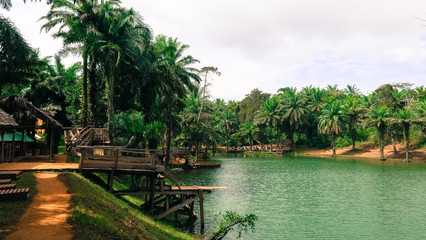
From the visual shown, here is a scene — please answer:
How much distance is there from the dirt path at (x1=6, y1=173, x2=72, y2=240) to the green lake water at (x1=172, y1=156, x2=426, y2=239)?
29.7 ft

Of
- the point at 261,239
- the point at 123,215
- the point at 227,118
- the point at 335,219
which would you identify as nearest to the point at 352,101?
the point at 227,118

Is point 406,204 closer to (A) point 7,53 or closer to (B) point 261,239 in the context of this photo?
(B) point 261,239

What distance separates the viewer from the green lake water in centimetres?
1833

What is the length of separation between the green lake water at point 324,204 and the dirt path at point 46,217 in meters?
9.07

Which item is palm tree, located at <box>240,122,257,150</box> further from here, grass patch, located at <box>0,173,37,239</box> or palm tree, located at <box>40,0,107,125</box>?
grass patch, located at <box>0,173,37,239</box>

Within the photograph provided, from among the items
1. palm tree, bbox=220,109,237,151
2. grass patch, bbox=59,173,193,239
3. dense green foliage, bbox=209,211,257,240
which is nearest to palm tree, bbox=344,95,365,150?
palm tree, bbox=220,109,237,151

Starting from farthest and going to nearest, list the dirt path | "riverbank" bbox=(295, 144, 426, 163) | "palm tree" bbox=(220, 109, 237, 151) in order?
"palm tree" bbox=(220, 109, 237, 151)
"riverbank" bbox=(295, 144, 426, 163)
the dirt path

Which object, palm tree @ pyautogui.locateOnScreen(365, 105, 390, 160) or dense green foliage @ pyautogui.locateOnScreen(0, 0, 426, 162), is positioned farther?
palm tree @ pyautogui.locateOnScreen(365, 105, 390, 160)

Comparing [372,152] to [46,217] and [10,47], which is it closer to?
[10,47]

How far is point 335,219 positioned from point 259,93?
95047 mm

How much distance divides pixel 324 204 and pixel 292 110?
63.7 m

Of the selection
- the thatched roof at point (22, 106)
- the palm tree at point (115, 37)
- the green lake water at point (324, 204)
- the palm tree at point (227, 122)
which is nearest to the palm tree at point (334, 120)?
the palm tree at point (227, 122)

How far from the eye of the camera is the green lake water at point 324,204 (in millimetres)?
18328

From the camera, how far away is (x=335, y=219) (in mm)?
20688
